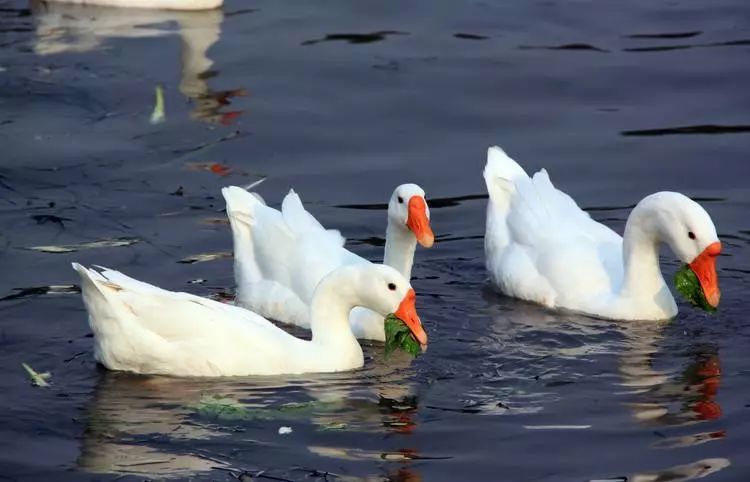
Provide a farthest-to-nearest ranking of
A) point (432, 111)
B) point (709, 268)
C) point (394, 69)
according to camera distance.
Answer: point (394, 69), point (432, 111), point (709, 268)

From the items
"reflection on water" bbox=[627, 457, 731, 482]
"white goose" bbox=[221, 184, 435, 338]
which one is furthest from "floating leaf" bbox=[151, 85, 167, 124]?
"reflection on water" bbox=[627, 457, 731, 482]

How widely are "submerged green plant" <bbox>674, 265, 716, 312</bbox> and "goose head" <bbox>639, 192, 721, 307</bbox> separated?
5 centimetres

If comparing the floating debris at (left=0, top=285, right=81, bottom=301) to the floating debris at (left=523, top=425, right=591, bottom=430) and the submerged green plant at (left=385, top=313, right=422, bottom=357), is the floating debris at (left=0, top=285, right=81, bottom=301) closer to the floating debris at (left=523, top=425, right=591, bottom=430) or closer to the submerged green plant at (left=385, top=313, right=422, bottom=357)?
the submerged green plant at (left=385, top=313, right=422, bottom=357)

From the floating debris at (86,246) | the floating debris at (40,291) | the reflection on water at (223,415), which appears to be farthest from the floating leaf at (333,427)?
the floating debris at (86,246)

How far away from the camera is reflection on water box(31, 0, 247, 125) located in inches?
642

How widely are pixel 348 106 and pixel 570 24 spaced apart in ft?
11.8

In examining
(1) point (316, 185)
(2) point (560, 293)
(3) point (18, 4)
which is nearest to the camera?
(2) point (560, 293)

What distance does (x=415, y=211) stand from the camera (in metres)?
10.8

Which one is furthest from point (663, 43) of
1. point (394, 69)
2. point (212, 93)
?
point (212, 93)

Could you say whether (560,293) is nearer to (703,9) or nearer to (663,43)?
(663,43)

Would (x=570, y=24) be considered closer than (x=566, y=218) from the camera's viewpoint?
No

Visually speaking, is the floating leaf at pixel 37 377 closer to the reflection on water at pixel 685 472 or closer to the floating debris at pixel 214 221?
the floating debris at pixel 214 221

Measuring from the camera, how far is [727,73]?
16.8m

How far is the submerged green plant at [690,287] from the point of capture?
10797 mm
